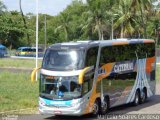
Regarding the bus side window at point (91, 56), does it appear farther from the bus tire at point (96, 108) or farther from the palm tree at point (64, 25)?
the palm tree at point (64, 25)

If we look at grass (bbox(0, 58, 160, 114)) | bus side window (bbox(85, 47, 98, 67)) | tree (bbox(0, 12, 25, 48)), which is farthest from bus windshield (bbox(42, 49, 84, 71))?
tree (bbox(0, 12, 25, 48))

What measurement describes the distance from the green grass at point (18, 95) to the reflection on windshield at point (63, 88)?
2994 millimetres

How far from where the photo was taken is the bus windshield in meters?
19.3

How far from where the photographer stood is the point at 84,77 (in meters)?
19.1

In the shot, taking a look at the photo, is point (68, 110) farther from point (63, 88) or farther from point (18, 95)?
point (18, 95)

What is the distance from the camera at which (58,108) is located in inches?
740

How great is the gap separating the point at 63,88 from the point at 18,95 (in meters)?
6.66

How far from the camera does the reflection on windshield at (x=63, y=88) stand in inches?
743

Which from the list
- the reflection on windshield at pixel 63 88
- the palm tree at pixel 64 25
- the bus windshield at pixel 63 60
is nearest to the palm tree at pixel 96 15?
the palm tree at pixel 64 25

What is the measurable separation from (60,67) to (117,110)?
177 inches

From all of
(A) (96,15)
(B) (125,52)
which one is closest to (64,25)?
(A) (96,15)

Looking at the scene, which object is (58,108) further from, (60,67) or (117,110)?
(117,110)

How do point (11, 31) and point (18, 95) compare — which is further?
point (11, 31)

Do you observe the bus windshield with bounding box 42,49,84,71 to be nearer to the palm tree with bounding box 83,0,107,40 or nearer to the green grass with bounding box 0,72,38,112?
the green grass with bounding box 0,72,38,112
